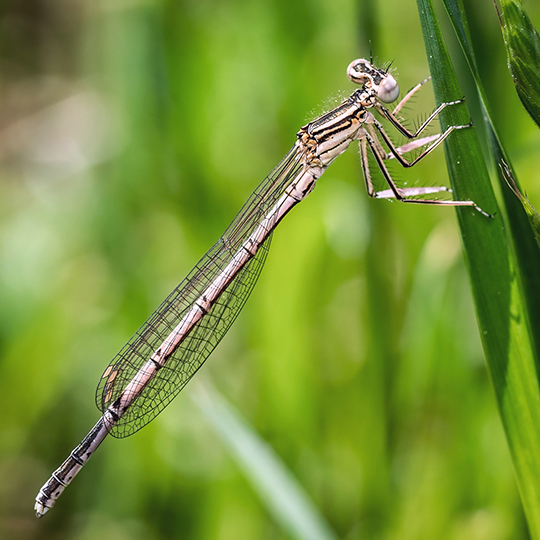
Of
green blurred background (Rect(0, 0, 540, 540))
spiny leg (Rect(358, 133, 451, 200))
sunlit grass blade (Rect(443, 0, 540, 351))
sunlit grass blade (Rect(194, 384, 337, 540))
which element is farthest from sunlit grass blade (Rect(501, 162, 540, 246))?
sunlit grass blade (Rect(194, 384, 337, 540))

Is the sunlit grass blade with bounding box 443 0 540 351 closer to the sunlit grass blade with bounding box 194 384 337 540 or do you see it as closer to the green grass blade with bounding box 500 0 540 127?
the green grass blade with bounding box 500 0 540 127

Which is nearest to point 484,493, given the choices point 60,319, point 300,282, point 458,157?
point 300,282

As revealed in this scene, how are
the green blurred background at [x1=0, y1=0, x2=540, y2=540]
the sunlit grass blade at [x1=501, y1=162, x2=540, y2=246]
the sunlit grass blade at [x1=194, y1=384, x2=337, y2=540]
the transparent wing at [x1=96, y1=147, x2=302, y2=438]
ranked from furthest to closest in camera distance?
the transparent wing at [x1=96, y1=147, x2=302, y2=438] < the green blurred background at [x1=0, y1=0, x2=540, y2=540] < the sunlit grass blade at [x1=194, y1=384, x2=337, y2=540] < the sunlit grass blade at [x1=501, y1=162, x2=540, y2=246]

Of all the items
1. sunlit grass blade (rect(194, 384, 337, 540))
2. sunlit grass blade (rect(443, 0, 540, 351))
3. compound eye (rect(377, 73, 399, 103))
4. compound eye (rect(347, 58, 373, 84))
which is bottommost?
sunlit grass blade (rect(194, 384, 337, 540))

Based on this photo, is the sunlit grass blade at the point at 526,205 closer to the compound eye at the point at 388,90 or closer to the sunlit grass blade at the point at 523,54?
the sunlit grass blade at the point at 523,54

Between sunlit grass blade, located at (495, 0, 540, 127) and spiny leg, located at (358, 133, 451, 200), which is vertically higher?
sunlit grass blade, located at (495, 0, 540, 127)

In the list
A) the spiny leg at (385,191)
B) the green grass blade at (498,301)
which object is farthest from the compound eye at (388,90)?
the green grass blade at (498,301)
